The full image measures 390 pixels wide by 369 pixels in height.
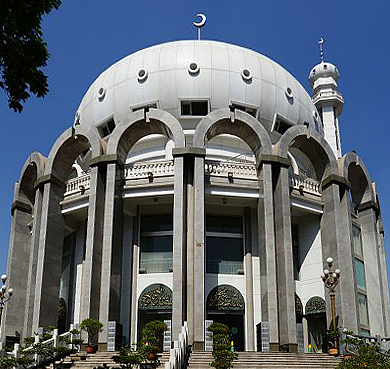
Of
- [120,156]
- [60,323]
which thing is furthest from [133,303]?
[120,156]

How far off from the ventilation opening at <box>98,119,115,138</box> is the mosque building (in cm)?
7

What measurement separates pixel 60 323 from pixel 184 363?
13.2 m

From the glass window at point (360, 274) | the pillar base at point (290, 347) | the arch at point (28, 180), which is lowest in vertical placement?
the pillar base at point (290, 347)

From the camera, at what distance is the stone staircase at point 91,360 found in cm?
2033

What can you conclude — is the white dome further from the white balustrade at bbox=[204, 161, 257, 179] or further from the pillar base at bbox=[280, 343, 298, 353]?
the pillar base at bbox=[280, 343, 298, 353]

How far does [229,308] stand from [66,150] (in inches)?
470

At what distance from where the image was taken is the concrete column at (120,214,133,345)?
27859mm

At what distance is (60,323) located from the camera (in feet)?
101

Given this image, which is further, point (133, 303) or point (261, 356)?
point (133, 303)

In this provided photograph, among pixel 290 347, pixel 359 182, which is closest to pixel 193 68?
pixel 359 182

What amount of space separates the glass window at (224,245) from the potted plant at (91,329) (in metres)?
6.90

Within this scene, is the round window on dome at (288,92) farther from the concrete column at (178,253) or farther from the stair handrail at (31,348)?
the stair handrail at (31,348)

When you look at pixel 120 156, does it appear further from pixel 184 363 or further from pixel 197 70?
pixel 184 363

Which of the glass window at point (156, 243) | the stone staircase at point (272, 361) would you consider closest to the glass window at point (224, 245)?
the glass window at point (156, 243)
